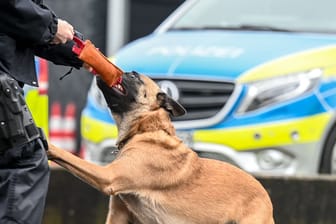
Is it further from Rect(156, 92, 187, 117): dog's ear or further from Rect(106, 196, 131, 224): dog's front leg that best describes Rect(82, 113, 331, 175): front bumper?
Rect(106, 196, 131, 224): dog's front leg

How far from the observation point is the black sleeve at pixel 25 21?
12.3ft

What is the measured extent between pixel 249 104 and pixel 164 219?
1954 mm

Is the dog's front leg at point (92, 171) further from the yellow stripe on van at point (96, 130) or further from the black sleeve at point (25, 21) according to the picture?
the yellow stripe on van at point (96, 130)

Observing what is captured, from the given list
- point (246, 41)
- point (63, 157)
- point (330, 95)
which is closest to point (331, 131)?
point (330, 95)

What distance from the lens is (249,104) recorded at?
6652mm

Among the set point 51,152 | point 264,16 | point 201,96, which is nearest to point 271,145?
point 201,96

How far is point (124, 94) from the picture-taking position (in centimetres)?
493

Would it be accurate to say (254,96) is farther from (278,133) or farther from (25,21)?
(25,21)

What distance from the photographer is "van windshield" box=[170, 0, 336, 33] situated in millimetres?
7250

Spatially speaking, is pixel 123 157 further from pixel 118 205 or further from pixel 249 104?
pixel 249 104

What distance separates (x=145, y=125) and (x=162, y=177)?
0.97ft

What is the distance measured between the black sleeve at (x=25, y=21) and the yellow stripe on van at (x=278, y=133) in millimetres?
2966

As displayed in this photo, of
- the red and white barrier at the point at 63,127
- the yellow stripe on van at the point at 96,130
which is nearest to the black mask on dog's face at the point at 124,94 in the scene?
the yellow stripe on van at the point at 96,130

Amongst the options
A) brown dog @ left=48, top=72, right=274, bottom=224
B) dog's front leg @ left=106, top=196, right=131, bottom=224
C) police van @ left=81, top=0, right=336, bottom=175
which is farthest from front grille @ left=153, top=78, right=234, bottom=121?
dog's front leg @ left=106, top=196, right=131, bottom=224
